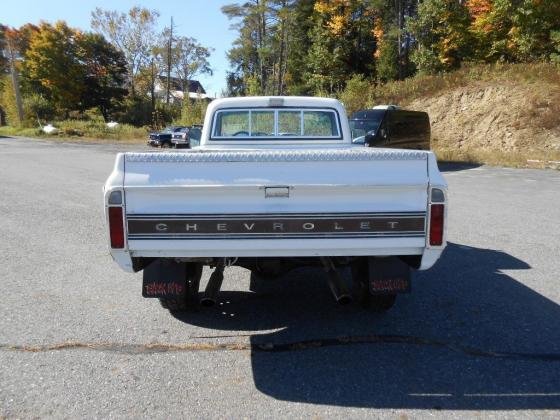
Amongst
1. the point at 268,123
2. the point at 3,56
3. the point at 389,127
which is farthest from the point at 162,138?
the point at 3,56

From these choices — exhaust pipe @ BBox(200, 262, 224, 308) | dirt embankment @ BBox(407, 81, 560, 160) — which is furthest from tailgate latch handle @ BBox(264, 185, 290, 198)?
dirt embankment @ BBox(407, 81, 560, 160)

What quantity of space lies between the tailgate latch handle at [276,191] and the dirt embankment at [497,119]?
1971cm

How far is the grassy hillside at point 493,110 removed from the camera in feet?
70.1

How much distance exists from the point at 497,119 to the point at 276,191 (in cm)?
2366

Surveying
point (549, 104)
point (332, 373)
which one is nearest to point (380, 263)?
point (332, 373)

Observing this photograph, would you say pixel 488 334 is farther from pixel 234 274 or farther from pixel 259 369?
pixel 234 274

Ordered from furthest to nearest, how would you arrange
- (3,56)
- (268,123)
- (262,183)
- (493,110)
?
(3,56) → (493,110) → (268,123) → (262,183)

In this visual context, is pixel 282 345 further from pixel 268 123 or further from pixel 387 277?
pixel 268 123

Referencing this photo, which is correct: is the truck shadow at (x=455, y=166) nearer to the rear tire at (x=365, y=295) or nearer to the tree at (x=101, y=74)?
the rear tire at (x=365, y=295)

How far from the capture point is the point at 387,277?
11.7 ft

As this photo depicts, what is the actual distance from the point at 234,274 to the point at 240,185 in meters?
2.27

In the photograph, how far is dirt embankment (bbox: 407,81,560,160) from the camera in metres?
→ 21.6

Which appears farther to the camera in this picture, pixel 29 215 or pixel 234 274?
pixel 29 215

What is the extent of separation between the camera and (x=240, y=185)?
124 inches
